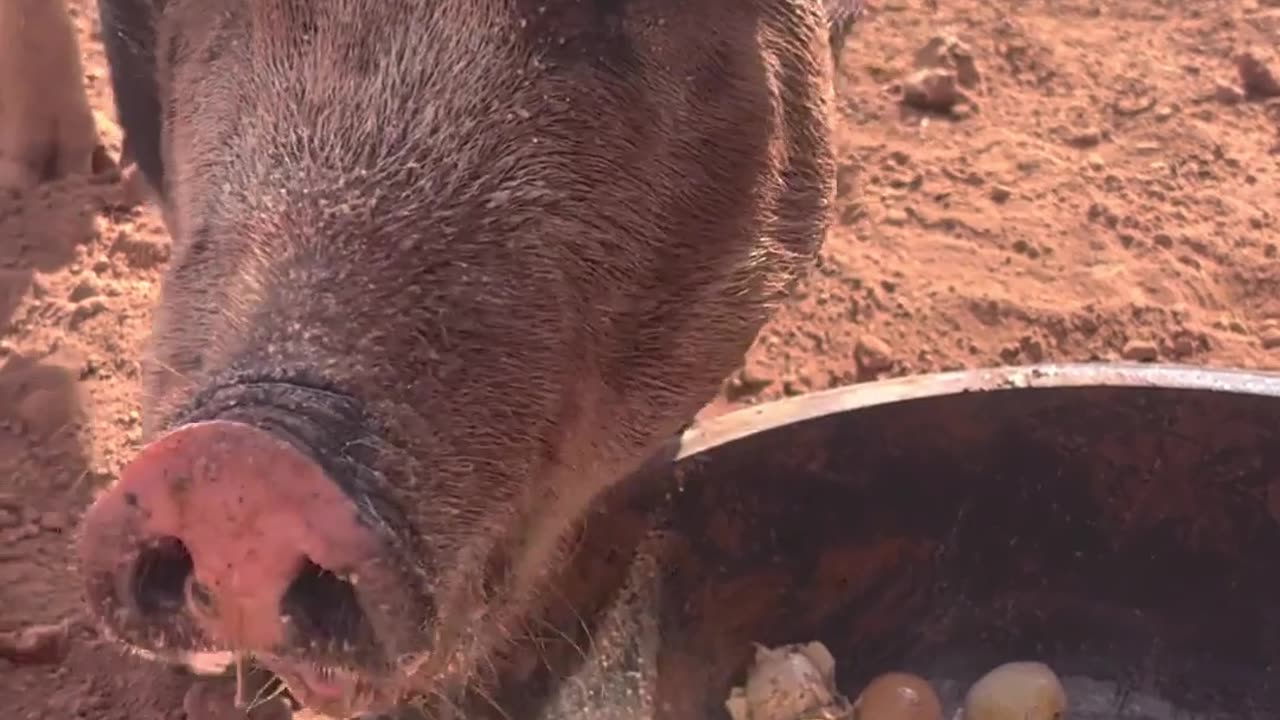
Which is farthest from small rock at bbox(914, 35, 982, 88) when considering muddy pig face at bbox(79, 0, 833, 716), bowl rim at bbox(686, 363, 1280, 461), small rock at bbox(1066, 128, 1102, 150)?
muddy pig face at bbox(79, 0, 833, 716)

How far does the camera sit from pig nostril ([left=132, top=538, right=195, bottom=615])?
40.1 inches

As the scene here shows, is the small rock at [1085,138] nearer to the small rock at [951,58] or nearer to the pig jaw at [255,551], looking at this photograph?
the small rock at [951,58]

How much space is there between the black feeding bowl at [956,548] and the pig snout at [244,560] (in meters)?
0.65

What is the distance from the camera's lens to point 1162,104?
2895 mm

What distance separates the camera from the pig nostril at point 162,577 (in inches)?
40.1

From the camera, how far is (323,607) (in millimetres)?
1011

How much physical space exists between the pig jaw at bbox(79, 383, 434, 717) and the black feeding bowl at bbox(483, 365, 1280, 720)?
0.65 metres

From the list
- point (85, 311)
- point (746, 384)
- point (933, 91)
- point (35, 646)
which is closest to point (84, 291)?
point (85, 311)

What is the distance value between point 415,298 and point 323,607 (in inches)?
9.8

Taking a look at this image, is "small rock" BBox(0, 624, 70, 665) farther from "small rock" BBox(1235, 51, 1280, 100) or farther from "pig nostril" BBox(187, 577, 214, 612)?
"small rock" BBox(1235, 51, 1280, 100)

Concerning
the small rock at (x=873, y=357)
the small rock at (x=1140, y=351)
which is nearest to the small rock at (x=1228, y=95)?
the small rock at (x=1140, y=351)

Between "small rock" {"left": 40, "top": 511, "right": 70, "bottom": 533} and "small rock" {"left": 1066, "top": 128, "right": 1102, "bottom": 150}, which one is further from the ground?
"small rock" {"left": 1066, "top": 128, "right": 1102, "bottom": 150}

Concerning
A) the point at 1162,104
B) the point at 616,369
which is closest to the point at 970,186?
the point at 1162,104

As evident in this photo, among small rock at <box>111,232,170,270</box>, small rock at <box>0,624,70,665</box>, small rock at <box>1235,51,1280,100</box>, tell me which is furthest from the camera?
small rock at <box>1235,51,1280,100</box>
